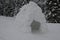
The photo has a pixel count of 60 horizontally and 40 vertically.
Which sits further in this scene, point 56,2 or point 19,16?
point 56,2

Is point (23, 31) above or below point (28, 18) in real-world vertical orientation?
below

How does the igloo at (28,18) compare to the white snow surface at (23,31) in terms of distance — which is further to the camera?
the igloo at (28,18)

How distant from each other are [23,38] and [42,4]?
57.6 ft

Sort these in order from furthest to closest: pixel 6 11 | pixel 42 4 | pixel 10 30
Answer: pixel 42 4 → pixel 6 11 → pixel 10 30

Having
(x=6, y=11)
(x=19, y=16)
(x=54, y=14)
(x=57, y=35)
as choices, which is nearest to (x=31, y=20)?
(x=19, y=16)

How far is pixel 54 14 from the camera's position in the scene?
58.6 ft

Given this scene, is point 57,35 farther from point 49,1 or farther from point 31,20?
point 49,1

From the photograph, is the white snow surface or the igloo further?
the igloo

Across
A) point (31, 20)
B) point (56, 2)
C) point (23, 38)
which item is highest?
point (56, 2)

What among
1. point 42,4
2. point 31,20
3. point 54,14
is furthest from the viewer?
point 42,4

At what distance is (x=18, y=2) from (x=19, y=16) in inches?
623

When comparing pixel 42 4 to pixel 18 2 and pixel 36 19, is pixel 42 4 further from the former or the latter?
pixel 36 19

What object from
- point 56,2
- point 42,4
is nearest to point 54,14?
point 56,2

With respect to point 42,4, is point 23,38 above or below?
below
